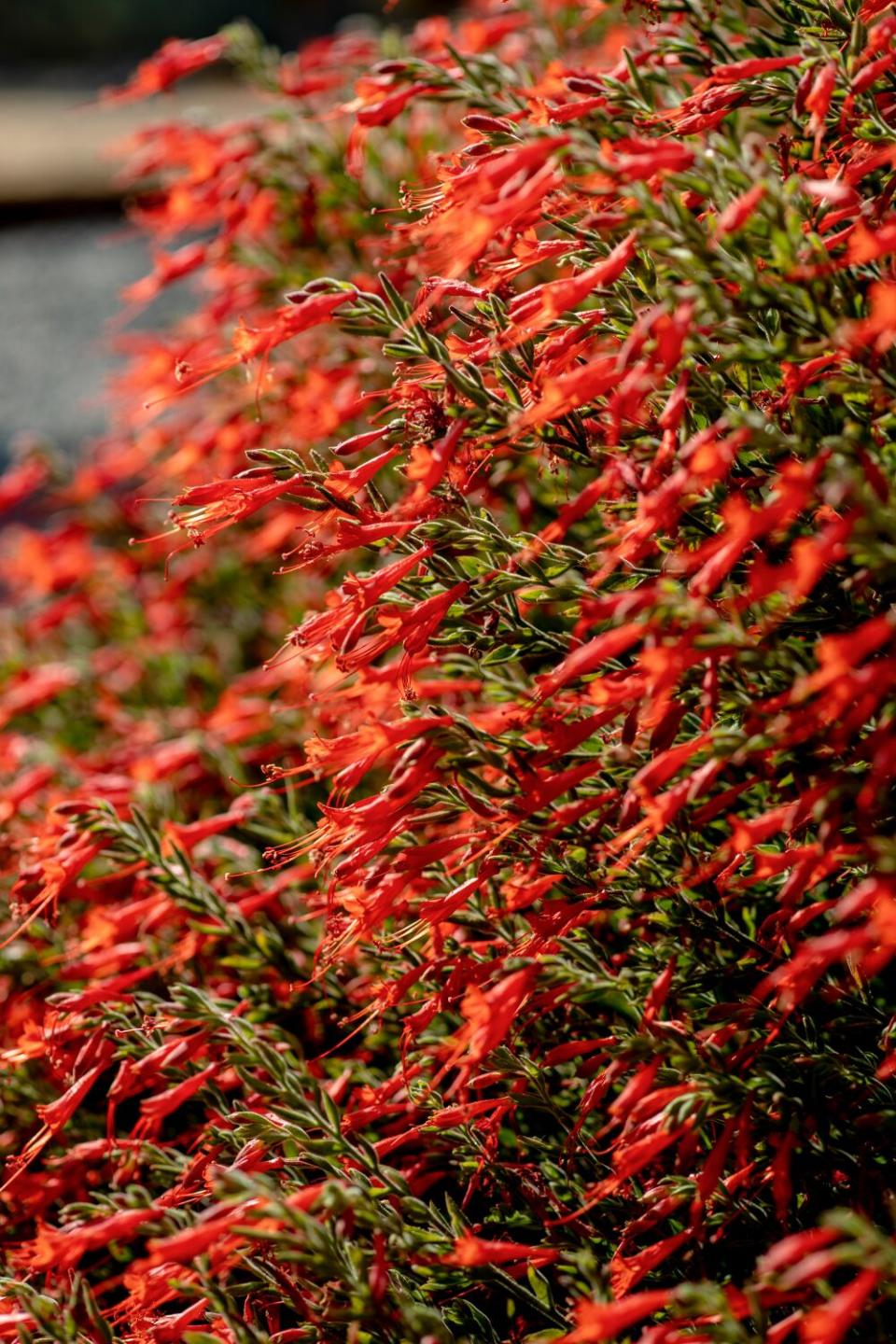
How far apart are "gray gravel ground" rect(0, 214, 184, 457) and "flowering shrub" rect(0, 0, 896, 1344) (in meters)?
6.42

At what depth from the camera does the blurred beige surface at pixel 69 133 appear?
9.13m

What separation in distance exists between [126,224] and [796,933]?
8.25m

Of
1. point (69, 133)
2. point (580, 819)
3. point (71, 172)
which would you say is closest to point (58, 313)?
point (71, 172)

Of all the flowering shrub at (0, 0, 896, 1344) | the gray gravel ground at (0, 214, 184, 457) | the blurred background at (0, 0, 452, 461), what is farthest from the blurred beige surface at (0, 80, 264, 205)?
the flowering shrub at (0, 0, 896, 1344)

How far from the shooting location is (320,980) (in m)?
1.99

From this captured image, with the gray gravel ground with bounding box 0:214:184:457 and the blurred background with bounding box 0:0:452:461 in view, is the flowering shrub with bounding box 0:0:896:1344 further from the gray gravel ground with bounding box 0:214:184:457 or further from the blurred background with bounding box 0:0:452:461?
the gray gravel ground with bounding box 0:214:184:457

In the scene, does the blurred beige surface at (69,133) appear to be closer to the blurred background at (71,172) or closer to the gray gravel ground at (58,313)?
the blurred background at (71,172)

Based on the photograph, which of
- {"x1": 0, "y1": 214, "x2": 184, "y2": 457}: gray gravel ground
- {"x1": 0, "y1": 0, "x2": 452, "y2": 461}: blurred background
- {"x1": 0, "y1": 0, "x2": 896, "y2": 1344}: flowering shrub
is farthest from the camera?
{"x1": 0, "y1": 0, "x2": 452, "y2": 461}: blurred background

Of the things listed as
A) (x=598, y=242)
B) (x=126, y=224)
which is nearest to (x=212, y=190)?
(x=598, y=242)

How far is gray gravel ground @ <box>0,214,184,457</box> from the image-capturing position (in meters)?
7.95

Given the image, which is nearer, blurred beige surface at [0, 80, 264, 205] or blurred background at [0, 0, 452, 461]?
blurred background at [0, 0, 452, 461]

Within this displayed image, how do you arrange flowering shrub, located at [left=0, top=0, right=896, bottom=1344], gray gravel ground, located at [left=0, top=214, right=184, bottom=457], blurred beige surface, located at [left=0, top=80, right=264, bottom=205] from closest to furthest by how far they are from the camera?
flowering shrub, located at [left=0, top=0, right=896, bottom=1344] → gray gravel ground, located at [left=0, top=214, right=184, bottom=457] → blurred beige surface, located at [left=0, top=80, right=264, bottom=205]

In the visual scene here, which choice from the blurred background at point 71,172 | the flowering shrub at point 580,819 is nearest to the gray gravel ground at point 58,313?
the blurred background at point 71,172

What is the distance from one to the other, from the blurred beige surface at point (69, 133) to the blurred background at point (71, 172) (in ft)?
0.05
